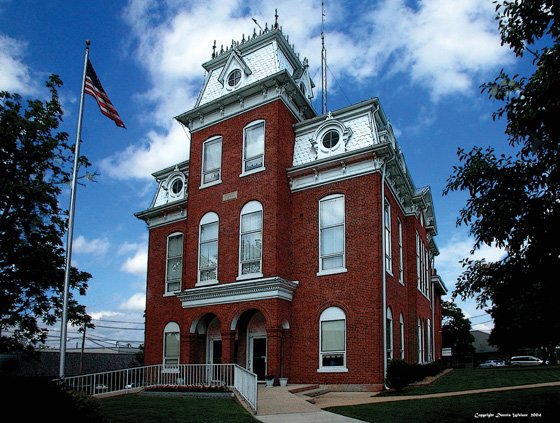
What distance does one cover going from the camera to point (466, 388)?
60.6 ft

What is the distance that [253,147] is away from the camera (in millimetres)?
23156

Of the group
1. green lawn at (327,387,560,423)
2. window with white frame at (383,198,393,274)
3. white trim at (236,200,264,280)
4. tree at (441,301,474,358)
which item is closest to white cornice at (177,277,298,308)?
white trim at (236,200,264,280)

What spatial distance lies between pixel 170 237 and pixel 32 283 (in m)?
7.28

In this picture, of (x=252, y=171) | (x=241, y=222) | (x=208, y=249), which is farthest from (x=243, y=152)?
(x=208, y=249)

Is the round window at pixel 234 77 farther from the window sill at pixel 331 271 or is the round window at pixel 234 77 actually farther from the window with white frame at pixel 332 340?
the window with white frame at pixel 332 340

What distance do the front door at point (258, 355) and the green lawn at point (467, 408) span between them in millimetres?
7279

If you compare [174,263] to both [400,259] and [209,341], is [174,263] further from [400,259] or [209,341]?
[400,259]

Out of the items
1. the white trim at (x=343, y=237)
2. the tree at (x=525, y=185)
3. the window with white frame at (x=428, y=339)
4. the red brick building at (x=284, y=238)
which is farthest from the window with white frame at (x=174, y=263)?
the tree at (x=525, y=185)

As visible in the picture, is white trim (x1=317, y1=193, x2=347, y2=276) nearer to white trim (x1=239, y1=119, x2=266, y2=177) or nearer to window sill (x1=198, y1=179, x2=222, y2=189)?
white trim (x1=239, y1=119, x2=266, y2=177)

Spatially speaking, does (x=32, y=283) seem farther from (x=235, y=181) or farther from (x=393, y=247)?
(x=393, y=247)

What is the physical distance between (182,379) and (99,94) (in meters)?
11.5

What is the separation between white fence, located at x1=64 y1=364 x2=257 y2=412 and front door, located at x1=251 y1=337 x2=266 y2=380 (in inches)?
66.8

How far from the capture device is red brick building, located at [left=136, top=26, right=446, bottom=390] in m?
20.0

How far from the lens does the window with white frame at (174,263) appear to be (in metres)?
26.1
